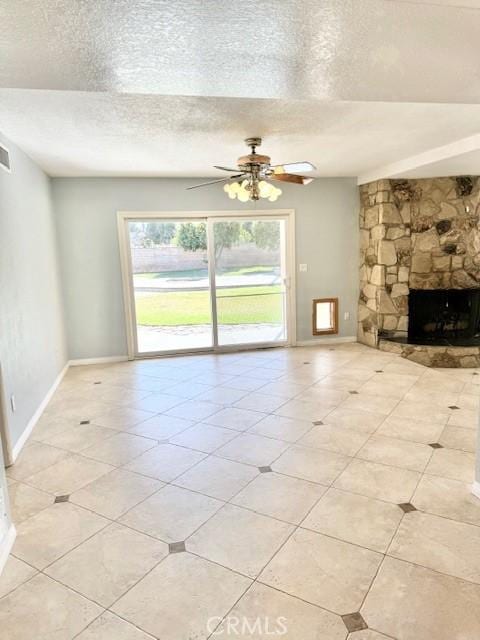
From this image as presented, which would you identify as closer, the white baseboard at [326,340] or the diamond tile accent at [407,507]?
the diamond tile accent at [407,507]

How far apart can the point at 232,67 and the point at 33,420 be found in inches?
132

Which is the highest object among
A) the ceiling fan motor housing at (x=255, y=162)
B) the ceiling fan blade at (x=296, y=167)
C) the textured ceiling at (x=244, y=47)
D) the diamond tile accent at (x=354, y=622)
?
the textured ceiling at (x=244, y=47)

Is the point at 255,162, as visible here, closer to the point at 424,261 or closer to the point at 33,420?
the point at 33,420

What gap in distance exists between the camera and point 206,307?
6.33 m

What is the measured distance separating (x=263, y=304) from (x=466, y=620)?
16.6 feet

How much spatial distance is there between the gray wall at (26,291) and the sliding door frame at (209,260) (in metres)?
0.92

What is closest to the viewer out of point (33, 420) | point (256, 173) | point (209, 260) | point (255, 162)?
point (255, 162)

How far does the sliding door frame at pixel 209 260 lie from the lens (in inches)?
229

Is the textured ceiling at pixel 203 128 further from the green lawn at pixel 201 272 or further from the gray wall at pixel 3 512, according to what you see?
the gray wall at pixel 3 512

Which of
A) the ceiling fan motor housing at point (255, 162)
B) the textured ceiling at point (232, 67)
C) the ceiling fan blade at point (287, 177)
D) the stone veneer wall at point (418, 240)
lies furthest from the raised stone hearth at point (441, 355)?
the ceiling fan motor housing at point (255, 162)

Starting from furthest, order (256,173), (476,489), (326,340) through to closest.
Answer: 1. (326,340)
2. (256,173)
3. (476,489)

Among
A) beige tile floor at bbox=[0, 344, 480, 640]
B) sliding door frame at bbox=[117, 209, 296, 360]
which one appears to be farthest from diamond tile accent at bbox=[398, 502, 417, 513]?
sliding door frame at bbox=[117, 209, 296, 360]

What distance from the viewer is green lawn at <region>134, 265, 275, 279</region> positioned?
240 inches

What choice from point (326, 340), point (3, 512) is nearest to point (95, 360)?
point (326, 340)
